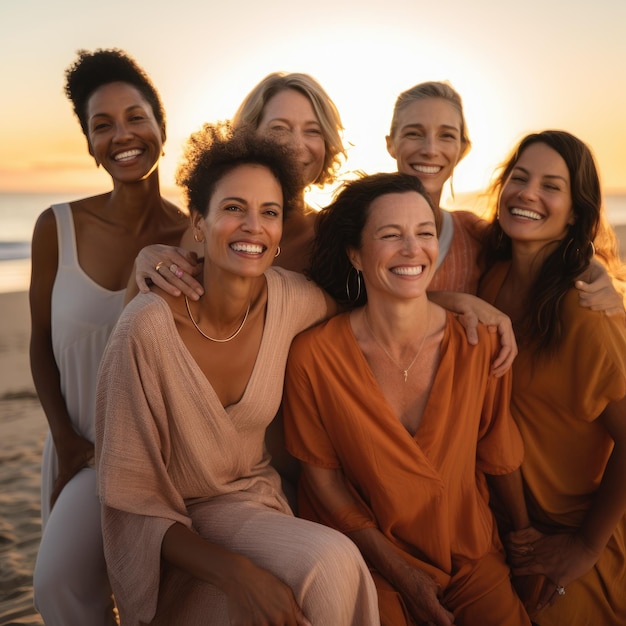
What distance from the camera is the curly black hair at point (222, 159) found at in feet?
9.25

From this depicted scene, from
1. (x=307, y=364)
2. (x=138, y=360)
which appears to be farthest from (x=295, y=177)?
(x=138, y=360)

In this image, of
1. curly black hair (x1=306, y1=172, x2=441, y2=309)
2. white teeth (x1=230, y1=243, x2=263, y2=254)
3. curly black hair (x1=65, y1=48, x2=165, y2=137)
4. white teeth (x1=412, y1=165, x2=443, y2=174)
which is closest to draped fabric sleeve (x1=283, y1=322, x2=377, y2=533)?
curly black hair (x1=306, y1=172, x2=441, y2=309)

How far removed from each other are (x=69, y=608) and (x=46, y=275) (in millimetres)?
1559

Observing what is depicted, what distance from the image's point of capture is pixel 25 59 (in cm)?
2025

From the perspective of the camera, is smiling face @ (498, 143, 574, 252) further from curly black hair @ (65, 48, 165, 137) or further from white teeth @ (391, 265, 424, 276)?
curly black hair @ (65, 48, 165, 137)

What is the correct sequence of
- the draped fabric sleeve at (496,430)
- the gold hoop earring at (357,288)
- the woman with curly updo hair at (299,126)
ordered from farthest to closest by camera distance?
the woman with curly updo hair at (299,126) < the gold hoop earring at (357,288) < the draped fabric sleeve at (496,430)

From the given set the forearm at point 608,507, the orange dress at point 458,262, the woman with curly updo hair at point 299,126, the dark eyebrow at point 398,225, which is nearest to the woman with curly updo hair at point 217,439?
the dark eyebrow at point 398,225

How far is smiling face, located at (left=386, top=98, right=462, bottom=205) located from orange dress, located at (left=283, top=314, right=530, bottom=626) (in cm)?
108

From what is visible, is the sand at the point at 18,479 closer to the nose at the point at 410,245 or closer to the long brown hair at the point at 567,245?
the nose at the point at 410,245

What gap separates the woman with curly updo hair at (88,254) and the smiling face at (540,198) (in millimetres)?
1773

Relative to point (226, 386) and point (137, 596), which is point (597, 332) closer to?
point (226, 386)

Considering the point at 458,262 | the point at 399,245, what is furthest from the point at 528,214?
the point at 399,245

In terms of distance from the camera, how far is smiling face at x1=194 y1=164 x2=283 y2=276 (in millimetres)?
2723

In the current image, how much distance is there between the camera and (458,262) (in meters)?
3.65
